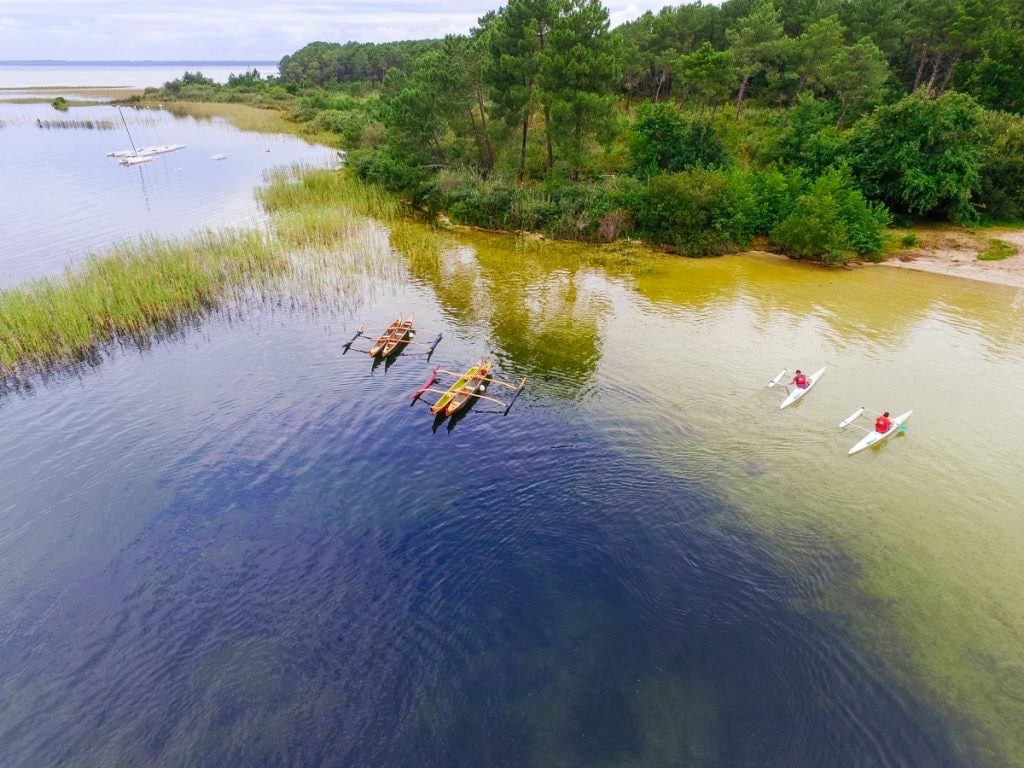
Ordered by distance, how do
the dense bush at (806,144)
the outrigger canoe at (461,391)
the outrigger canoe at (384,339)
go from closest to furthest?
the outrigger canoe at (461,391)
the outrigger canoe at (384,339)
the dense bush at (806,144)

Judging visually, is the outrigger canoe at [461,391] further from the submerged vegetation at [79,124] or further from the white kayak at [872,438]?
the submerged vegetation at [79,124]

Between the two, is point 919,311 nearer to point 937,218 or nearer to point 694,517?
point 937,218

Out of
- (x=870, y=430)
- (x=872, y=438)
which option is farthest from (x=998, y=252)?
(x=872, y=438)

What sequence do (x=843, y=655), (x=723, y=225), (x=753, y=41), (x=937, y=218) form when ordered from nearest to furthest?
1. (x=843, y=655)
2. (x=723, y=225)
3. (x=937, y=218)
4. (x=753, y=41)

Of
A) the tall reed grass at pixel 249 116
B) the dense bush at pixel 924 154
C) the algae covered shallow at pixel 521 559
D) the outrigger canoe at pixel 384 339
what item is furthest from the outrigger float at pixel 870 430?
the tall reed grass at pixel 249 116

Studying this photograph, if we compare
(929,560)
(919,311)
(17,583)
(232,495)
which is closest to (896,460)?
(929,560)

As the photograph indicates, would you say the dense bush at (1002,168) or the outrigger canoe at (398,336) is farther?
the dense bush at (1002,168)
